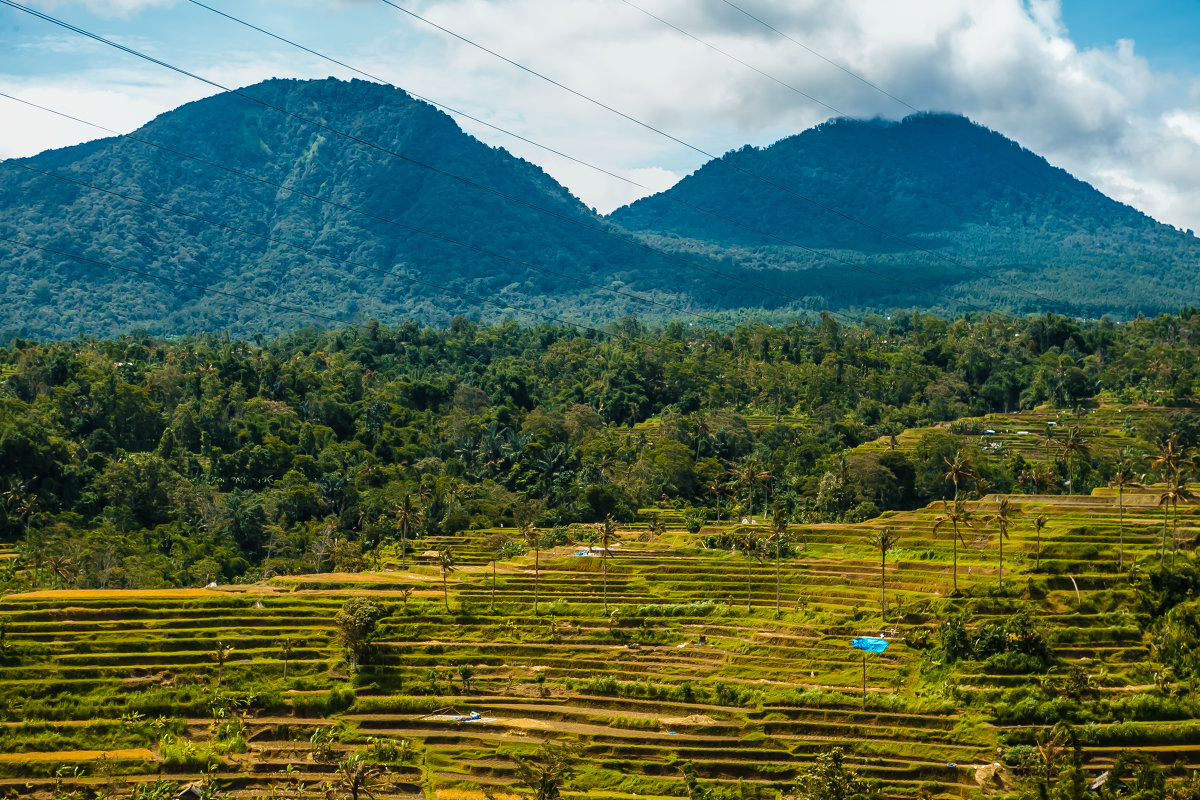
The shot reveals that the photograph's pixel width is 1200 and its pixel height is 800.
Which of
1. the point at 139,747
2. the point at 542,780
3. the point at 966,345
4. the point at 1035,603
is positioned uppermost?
the point at 966,345

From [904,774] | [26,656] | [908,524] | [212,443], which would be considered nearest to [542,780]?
[904,774]

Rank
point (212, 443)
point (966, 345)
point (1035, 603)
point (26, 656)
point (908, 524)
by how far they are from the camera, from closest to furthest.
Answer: point (26, 656) < point (1035, 603) < point (908, 524) < point (212, 443) < point (966, 345)

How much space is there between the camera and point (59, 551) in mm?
70875

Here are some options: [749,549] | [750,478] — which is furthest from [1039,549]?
[750,478]

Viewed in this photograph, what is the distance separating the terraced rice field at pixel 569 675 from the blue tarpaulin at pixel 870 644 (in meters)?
0.71

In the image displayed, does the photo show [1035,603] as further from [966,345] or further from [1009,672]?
[966,345]

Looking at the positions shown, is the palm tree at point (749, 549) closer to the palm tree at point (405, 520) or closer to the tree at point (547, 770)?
the tree at point (547, 770)

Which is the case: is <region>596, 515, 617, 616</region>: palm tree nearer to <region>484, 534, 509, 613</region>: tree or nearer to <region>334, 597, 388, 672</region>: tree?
<region>484, 534, 509, 613</region>: tree

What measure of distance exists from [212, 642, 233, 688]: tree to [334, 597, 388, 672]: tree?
16.4 ft

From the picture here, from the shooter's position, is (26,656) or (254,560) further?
(254,560)

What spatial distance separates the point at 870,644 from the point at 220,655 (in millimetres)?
29462

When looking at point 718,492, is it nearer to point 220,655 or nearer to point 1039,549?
point 1039,549

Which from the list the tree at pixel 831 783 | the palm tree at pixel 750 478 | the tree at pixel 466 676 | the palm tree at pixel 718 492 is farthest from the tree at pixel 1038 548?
the tree at pixel 466 676

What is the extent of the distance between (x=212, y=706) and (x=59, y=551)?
27878mm
